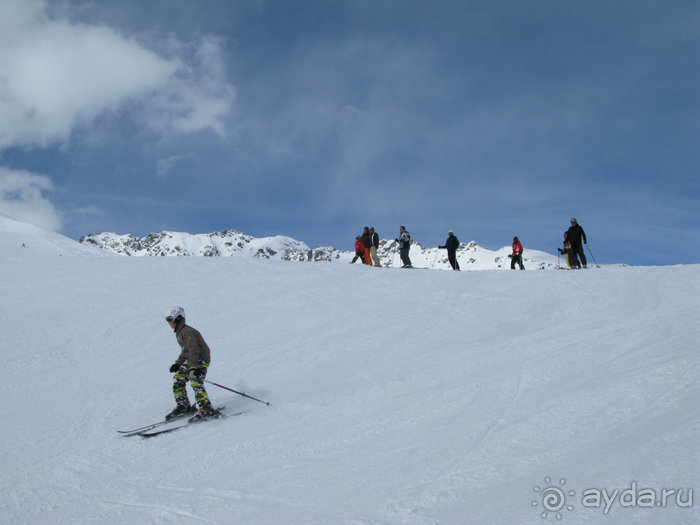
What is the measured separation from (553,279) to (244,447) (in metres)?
11.3

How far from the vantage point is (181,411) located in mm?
6645

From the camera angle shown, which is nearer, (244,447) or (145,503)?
(145,503)

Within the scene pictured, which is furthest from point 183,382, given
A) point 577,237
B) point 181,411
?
point 577,237

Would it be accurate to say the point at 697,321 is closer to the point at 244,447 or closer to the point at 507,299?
the point at 507,299

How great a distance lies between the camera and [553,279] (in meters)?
13.7

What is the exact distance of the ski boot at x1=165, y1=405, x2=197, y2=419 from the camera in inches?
257

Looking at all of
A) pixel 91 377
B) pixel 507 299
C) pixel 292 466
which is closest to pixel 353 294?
pixel 507 299

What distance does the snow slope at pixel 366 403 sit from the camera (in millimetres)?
3797

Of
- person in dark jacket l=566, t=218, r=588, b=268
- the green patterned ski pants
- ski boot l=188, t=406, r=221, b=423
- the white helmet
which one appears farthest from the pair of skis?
person in dark jacket l=566, t=218, r=588, b=268

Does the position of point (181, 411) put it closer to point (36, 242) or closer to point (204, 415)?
point (204, 415)

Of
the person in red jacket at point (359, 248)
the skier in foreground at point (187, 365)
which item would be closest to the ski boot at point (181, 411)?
the skier in foreground at point (187, 365)

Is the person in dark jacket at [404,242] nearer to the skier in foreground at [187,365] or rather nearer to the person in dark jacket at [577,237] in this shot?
the person in dark jacket at [577,237]

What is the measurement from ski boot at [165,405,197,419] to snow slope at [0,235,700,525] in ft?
1.31

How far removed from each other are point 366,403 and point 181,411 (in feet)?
8.88
